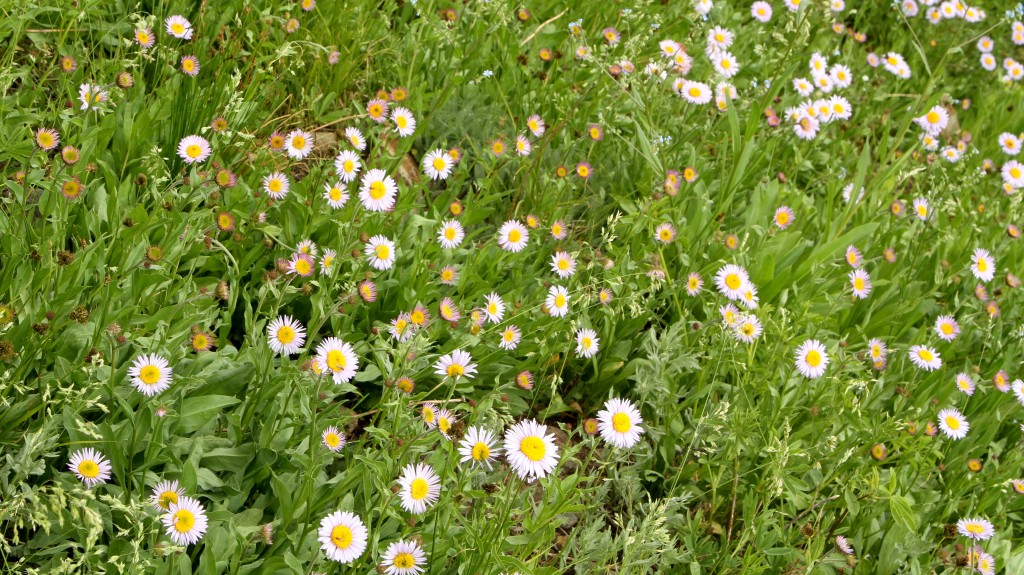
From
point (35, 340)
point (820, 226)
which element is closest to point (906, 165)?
point (820, 226)

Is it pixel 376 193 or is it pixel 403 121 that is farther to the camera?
pixel 403 121

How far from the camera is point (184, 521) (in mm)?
2012

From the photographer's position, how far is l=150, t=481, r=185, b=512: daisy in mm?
2061

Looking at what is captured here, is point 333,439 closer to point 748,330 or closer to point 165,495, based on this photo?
point 165,495

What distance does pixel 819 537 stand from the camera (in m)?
2.51

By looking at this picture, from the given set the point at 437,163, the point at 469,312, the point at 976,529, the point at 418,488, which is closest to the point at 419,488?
the point at 418,488

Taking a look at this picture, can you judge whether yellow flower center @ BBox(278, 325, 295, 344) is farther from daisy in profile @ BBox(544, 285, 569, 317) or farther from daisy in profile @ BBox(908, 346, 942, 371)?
daisy in profile @ BBox(908, 346, 942, 371)

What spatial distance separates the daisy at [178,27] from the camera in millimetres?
3057

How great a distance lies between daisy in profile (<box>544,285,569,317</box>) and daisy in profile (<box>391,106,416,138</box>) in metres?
0.79

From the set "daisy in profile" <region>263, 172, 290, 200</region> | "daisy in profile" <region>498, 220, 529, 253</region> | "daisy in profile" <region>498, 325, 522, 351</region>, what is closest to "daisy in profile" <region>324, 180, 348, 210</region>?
"daisy in profile" <region>263, 172, 290, 200</region>

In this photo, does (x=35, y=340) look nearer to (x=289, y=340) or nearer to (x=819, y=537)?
(x=289, y=340)

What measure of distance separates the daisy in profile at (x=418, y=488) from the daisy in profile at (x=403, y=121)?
4.47 feet

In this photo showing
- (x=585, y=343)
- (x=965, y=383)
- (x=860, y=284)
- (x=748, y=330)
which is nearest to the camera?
(x=585, y=343)

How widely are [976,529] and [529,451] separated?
5.22 ft
